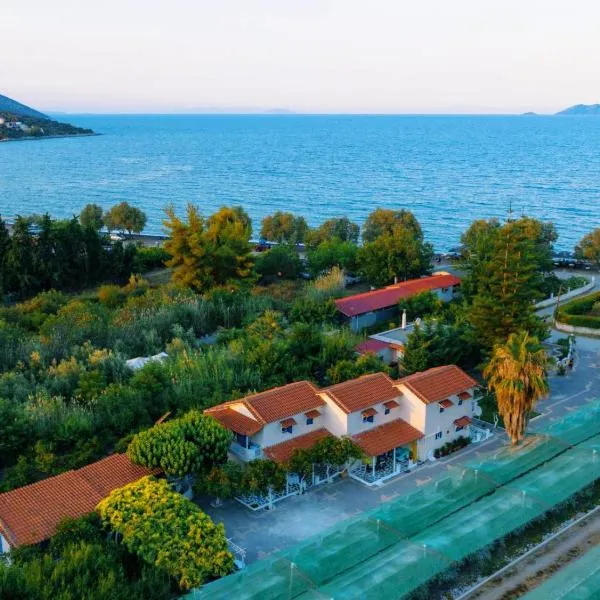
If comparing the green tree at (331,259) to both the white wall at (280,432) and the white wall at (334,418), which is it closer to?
the white wall at (334,418)

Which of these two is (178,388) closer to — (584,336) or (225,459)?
(225,459)

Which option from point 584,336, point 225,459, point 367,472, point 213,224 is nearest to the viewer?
point 225,459

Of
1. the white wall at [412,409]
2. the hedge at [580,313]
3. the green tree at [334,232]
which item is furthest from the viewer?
the green tree at [334,232]

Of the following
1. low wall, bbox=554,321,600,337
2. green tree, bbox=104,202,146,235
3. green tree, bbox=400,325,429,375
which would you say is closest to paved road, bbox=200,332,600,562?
green tree, bbox=400,325,429,375

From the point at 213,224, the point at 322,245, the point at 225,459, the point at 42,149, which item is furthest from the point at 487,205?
the point at 42,149

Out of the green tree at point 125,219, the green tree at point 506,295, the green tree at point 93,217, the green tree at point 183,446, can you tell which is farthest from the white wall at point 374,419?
the green tree at point 93,217

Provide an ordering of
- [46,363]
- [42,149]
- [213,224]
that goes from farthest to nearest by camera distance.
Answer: [42,149] < [213,224] < [46,363]
